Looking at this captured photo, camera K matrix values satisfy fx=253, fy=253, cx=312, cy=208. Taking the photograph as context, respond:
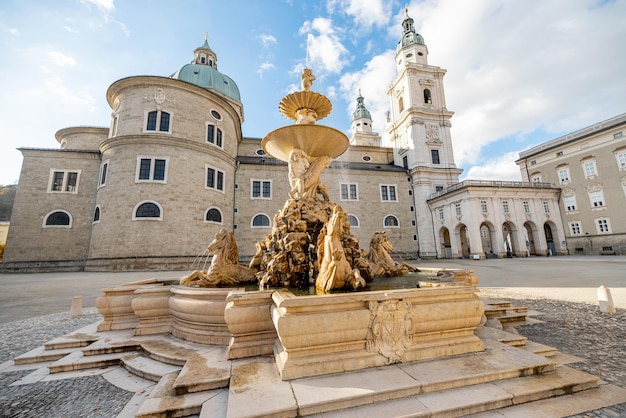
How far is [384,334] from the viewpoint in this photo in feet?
9.46

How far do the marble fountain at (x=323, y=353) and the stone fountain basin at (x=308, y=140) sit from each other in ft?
9.55

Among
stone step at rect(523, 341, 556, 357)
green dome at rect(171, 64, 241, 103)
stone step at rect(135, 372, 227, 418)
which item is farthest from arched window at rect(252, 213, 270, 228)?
stone step at rect(523, 341, 556, 357)

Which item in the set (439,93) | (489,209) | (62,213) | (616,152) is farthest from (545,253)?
(62,213)

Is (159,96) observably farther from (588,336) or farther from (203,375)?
(588,336)

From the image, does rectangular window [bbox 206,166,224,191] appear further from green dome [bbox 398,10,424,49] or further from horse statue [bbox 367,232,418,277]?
green dome [bbox 398,10,424,49]

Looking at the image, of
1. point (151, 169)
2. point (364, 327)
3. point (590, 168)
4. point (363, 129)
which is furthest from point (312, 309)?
point (363, 129)

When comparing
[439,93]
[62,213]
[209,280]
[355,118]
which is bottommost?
[209,280]

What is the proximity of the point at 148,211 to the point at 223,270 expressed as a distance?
16.5 metres

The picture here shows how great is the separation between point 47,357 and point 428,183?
31.7 m

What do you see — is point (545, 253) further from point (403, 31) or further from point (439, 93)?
point (403, 31)

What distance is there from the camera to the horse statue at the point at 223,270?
205 inches

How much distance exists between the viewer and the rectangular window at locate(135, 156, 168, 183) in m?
19.0

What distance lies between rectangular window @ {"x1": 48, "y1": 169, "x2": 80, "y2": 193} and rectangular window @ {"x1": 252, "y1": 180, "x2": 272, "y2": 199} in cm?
1444

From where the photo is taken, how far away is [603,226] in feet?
86.3
